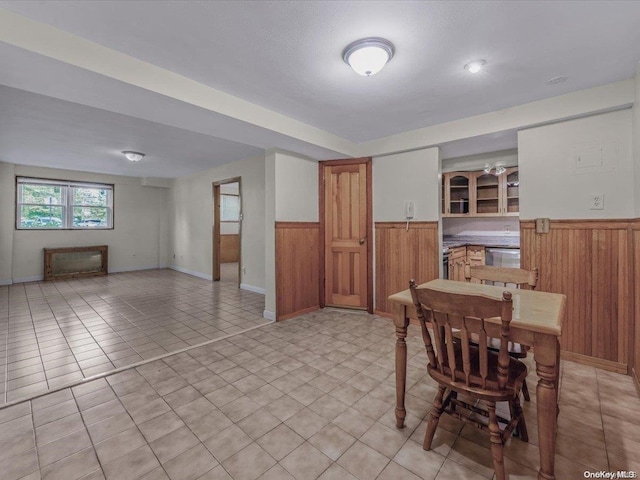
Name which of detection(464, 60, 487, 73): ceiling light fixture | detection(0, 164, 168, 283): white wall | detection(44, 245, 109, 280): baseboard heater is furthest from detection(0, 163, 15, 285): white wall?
detection(464, 60, 487, 73): ceiling light fixture

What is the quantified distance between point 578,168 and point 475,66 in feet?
4.52

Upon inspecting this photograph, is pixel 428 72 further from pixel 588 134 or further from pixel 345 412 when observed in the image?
pixel 345 412

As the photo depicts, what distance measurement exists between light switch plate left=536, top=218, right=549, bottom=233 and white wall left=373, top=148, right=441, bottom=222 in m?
0.95

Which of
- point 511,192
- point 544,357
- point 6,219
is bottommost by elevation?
point 544,357

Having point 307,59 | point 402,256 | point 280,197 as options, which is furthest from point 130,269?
point 307,59

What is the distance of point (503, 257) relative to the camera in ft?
15.8

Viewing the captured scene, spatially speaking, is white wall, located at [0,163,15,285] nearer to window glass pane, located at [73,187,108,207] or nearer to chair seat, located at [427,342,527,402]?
window glass pane, located at [73,187,108,207]

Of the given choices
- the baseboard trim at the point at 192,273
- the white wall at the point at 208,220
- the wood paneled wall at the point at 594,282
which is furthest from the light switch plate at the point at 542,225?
the baseboard trim at the point at 192,273

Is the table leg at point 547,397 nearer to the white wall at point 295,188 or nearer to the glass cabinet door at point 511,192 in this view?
the white wall at point 295,188

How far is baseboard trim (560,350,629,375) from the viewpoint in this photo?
2.36 metres

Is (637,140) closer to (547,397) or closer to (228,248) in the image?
(547,397)

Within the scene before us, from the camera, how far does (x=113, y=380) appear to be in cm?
228

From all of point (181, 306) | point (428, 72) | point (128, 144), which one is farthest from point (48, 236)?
point (428, 72)

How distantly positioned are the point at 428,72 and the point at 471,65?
28 cm
